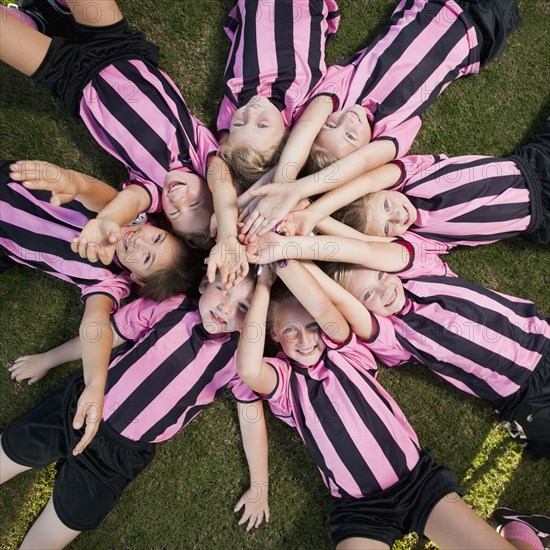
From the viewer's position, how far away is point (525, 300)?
7.00ft

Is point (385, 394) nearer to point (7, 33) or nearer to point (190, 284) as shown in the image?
point (190, 284)

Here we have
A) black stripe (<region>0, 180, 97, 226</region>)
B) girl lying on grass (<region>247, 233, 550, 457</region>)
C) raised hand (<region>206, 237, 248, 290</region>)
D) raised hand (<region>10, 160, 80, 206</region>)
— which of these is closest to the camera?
raised hand (<region>10, 160, 80, 206</region>)

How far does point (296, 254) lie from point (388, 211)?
1.52 ft

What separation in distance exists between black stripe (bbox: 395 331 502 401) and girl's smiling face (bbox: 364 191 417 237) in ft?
1.57

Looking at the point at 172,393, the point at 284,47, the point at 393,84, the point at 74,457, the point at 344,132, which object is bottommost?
the point at 74,457

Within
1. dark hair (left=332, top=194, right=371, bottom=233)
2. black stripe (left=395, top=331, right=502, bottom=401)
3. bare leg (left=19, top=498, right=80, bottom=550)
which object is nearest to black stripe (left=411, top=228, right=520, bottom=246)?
dark hair (left=332, top=194, right=371, bottom=233)

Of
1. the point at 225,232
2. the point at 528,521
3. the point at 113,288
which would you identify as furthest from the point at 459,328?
the point at 113,288

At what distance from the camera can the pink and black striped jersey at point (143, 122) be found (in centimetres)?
206

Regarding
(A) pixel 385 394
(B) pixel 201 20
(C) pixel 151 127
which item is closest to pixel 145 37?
(B) pixel 201 20

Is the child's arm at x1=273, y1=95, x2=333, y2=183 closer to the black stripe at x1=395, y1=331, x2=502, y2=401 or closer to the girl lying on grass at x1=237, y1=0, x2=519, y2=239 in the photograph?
the girl lying on grass at x1=237, y1=0, x2=519, y2=239

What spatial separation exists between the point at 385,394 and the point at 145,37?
201 cm

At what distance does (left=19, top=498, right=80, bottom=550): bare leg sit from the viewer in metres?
2.08

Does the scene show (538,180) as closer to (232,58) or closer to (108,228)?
(232,58)

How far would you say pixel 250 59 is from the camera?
210 cm
